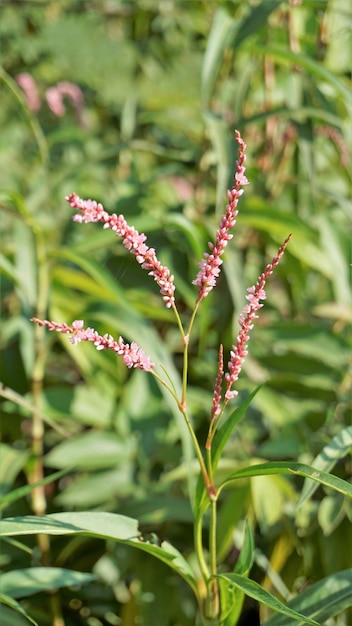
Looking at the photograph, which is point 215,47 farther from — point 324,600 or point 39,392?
point 324,600

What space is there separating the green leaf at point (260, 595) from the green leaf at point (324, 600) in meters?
0.08

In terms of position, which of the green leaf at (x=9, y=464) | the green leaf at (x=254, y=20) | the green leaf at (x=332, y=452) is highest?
the green leaf at (x=254, y=20)

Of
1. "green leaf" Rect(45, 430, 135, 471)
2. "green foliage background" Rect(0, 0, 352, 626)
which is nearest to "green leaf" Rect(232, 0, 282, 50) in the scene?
"green foliage background" Rect(0, 0, 352, 626)

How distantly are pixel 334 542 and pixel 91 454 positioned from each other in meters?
0.26

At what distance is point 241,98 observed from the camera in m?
0.99

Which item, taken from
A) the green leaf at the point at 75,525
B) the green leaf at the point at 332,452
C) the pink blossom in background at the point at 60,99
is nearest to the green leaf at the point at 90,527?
the green leaf at the point at 75,525

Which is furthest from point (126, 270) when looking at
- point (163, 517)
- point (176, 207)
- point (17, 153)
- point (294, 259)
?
point (17, 153)

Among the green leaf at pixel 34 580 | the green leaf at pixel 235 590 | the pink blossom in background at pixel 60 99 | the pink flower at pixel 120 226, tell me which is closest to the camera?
the pink flower at pixel 120 226

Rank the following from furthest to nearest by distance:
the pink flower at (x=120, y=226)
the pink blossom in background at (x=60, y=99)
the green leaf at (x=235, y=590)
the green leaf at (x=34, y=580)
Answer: the pink blossom in background at (x=60, y=99), the green leaf at (x=34, y=580), the green leaf at (x=235, y=590), the pink flower at (x=120, y=226)

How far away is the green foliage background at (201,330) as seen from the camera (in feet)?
2.75

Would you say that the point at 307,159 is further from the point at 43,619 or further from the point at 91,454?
the point at 43,619

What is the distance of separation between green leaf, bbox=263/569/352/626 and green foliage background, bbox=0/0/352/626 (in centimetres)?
14

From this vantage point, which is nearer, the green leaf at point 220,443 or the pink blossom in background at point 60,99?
the green leaf at point 220,443

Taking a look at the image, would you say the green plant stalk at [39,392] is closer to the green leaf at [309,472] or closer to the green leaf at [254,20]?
the green leaf at [254,20]
